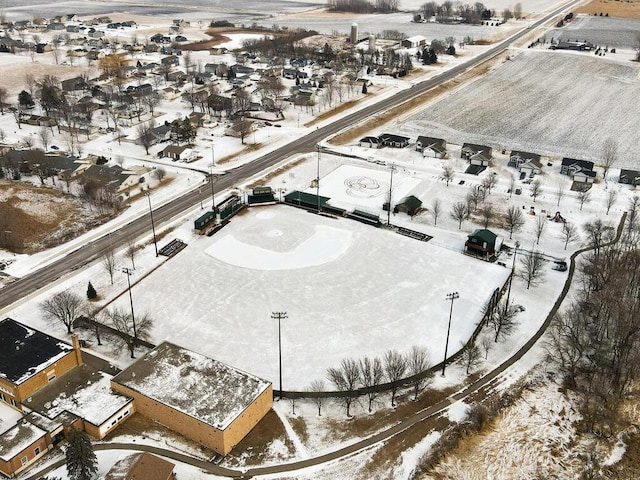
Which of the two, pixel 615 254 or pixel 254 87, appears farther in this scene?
pixel 254 87

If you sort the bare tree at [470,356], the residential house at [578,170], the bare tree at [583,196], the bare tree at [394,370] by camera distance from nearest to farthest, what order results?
the bare tree at [394,370] → the bare tree at [470,356] → the bare tree at [583,196] → the residential house at [578,170]

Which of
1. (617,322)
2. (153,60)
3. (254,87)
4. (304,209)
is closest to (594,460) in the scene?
(617,322)

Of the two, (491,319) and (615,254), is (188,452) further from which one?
(615,254)

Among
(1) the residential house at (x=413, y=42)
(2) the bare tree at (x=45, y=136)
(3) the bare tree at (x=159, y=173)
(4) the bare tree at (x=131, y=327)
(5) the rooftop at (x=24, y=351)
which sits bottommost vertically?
(4) the bare tree at (x=131, y=327)

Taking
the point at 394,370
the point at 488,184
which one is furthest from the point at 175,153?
Result: the point at 394,370

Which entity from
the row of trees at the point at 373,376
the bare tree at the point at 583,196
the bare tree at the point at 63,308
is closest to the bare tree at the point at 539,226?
the bare tree at the point at 583,196

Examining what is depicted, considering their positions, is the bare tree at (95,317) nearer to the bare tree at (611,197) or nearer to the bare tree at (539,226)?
the bare tree at (539,226)
